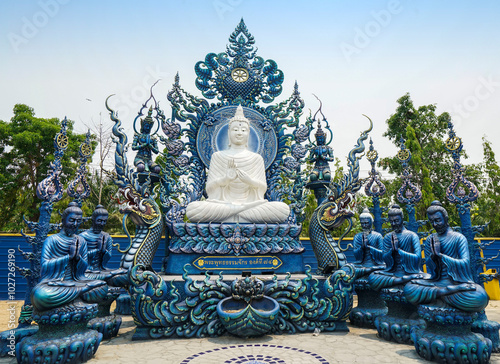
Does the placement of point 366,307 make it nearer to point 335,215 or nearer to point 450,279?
point 335,215

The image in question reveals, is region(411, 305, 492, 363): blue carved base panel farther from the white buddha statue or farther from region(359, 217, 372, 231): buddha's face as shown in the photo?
the white buddha statue

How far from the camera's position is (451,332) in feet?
15.6

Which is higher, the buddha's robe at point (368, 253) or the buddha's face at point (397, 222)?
the buddha's face at point (397, 222)

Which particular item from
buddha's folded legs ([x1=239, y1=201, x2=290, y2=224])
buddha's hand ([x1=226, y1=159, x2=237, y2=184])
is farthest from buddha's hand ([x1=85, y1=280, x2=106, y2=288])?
buddha's hand ([x1=226, y1=159, x2=237, y2=184])

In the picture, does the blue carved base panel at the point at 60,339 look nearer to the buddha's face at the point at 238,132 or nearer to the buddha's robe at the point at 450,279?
the buddha's robe at the point at 450,279

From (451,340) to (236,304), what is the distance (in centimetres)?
341

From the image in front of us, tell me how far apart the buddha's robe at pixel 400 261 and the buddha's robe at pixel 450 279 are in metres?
0.92

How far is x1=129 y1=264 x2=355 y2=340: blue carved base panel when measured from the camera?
5988 millimetres

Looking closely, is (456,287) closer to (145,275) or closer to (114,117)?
(145,275)

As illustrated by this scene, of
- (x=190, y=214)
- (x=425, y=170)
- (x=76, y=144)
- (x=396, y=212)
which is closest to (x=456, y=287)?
(x=396, y=212)

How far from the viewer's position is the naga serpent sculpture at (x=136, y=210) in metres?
7.19

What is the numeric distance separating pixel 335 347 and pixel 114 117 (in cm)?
657

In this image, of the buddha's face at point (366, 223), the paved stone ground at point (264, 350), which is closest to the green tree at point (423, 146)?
the buddha's face at point (366, 223)

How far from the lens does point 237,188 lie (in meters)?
8.76
